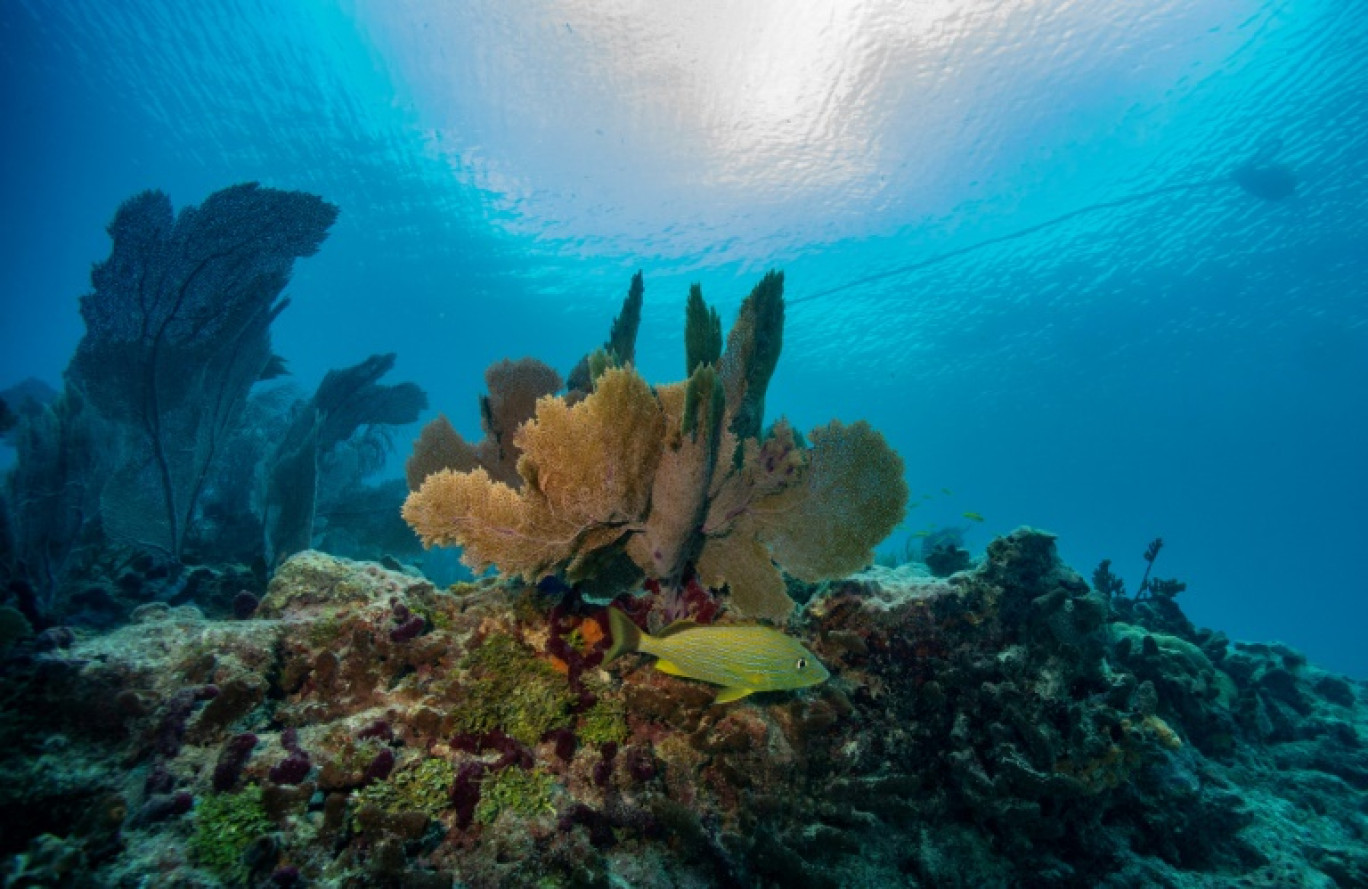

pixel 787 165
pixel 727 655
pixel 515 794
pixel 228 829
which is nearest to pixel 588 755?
pixel 515 794

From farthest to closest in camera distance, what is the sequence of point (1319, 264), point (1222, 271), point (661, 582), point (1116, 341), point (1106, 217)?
1. point (1116, 341)
2. point (1222, 271)
3. point (1319, 264)
4. point (1106, 217)
5. point (661, 582)

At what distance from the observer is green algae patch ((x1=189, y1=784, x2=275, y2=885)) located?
206 cm

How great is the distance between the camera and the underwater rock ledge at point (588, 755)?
2236 mm

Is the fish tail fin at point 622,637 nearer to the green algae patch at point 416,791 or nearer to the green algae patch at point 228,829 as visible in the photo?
the green algae patch at point 416,791

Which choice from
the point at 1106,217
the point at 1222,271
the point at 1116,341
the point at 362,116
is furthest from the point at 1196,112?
the point at 362,116

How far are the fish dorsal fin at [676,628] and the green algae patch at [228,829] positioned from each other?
1.87 m

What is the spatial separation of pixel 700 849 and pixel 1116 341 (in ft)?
214

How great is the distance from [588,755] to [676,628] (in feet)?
3.49

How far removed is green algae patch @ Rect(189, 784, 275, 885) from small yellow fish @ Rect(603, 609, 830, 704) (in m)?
1.65

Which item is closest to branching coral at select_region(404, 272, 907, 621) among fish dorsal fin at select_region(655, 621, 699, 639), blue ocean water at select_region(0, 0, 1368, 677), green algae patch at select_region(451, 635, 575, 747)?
green algae patch at select_region(451, 635, 575, 747)

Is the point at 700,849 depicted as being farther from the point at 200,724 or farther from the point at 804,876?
the point at 200,724

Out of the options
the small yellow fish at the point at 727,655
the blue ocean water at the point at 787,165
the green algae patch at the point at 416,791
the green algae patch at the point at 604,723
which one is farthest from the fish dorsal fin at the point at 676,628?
the blue ocean water at the point at 787,165

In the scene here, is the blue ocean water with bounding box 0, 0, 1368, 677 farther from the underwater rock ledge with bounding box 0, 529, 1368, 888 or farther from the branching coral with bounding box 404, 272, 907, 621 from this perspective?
the branching coral with bounding box 404, 272, 907, 621

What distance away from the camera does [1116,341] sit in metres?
50.7
